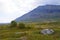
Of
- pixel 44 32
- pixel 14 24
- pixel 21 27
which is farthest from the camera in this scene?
pixel 14 24

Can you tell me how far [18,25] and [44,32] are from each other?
2615cm

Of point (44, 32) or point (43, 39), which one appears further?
point (44, 32)

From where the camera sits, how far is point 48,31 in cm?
6238

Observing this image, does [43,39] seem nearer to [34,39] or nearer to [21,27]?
[34,39]

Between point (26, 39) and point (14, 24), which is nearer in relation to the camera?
point (26, 39)

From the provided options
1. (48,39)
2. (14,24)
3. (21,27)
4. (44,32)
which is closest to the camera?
(48,39)

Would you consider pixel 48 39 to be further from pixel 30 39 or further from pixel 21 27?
pixel 21 27

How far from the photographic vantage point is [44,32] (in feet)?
204

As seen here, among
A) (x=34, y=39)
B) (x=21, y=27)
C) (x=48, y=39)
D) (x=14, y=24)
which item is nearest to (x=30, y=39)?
(x=34, y=39)

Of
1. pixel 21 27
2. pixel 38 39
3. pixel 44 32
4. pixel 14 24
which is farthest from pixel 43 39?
pixel 14 24

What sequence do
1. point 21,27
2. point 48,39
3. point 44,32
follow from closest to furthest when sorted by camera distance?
1. point 48,39
2. point 44,32
3. point 21,27

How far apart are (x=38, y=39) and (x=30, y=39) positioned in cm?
188

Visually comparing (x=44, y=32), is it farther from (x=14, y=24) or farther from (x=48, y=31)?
(x=14, y=24)

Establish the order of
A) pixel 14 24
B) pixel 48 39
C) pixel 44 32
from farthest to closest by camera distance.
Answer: pixel 14 24, pixel 44 32, pixel 48 39
